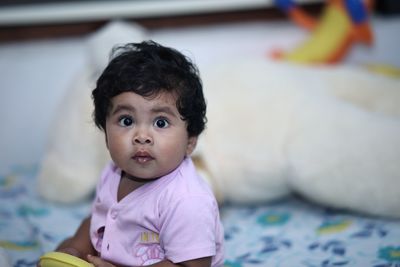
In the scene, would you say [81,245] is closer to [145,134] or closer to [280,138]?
[145,134]

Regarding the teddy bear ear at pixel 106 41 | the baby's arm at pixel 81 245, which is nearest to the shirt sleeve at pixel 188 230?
the baby's arm at pixel 81 245

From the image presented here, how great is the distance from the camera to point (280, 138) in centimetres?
133

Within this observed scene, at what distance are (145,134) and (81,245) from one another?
30 cm

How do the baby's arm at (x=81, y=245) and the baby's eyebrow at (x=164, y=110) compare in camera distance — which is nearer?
the baby's eyebrow at (x=164, y=110)

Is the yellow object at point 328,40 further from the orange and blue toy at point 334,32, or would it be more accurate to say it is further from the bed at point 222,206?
the bed at point 222,206

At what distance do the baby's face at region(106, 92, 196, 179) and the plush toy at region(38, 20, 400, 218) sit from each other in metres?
0.45

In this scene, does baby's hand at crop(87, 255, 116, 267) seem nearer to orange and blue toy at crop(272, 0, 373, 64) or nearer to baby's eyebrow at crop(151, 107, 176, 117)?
baby's eyebrow at crop(151, 107, 176, 117)

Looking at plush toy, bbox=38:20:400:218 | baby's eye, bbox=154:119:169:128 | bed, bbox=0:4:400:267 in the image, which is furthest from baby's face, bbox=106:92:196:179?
plush toy, bbox=38:20:400:218

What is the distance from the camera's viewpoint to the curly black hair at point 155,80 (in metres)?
0.85

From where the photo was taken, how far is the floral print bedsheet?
1.11m

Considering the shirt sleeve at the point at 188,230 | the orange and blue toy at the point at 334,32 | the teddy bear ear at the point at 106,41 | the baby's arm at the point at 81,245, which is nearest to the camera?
the shirt sleeve at the point at 188,230

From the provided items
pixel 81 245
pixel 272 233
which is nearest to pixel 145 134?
pixel 81 245

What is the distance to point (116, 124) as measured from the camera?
87 cm

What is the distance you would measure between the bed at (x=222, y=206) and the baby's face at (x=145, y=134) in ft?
1.11
